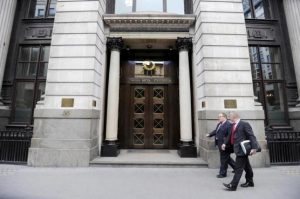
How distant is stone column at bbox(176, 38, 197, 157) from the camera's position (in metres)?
8.70

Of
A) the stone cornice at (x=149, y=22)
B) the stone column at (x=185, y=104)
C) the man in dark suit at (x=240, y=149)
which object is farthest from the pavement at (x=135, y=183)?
the stone cornice at (x=149, y=22)

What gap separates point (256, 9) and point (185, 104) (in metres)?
8.27

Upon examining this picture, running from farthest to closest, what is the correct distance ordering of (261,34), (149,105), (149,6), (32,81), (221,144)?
1. (261,34)
2. (149,105)
3. (32,81)
4. (149,6)
5. (221,144)

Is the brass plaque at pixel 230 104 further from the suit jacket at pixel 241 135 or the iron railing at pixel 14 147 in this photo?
the iron railing at pixel 14 147

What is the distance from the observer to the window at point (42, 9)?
11562 millimetres

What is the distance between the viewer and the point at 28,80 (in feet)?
35.0

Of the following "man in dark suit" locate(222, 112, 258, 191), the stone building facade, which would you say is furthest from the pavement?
the stone building facade

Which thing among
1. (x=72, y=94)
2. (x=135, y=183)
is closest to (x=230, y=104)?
(x=135, y=183)

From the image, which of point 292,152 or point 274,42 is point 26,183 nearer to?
point 292,152

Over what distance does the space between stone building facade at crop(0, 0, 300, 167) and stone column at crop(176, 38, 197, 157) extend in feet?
0.16

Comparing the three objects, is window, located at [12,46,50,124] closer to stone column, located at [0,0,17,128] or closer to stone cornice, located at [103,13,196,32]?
stone column, located at [0,0,17,128]

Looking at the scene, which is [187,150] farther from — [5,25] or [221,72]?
[5,25]

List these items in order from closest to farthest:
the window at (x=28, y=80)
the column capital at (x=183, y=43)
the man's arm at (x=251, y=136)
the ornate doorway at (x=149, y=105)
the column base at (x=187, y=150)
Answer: the man's arm at (x=251, y=136) → the column base at (x=187, y=150) → the column capital at (x=183, y=43) → the window at (x=28, y=80) → the ornate doorway at (x=149, y=105)

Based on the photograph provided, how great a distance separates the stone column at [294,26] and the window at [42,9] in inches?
560
